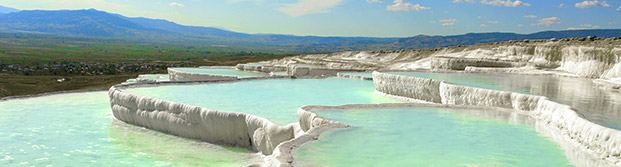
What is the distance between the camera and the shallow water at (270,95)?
725 centimetres

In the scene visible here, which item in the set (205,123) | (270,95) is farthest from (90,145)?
(270,95)

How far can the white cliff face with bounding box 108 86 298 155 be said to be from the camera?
5742 millimetres

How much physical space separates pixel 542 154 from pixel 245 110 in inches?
168

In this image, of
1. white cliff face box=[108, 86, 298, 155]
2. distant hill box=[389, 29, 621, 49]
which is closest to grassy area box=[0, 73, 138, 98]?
white cliff face box=[108, 86, 298, 155]

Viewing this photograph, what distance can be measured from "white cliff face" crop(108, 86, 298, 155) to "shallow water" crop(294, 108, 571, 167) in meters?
0.77

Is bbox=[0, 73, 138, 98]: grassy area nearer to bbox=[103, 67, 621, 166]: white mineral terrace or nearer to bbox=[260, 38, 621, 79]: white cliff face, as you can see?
bbox=[260, 38, 621, 79]: white cliff face

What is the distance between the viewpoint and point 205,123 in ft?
21.5

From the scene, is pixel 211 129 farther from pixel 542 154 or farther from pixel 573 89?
pixel 573 89

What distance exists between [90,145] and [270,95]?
3.36 metres

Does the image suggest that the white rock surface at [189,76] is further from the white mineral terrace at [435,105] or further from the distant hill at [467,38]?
the distant hill at [467,38]

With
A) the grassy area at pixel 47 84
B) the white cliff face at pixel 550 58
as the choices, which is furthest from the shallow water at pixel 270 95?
the grassy area at pixel 47 84

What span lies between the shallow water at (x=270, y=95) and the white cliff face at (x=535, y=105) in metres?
0.43

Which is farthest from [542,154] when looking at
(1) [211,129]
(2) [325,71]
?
(2) [325,71]

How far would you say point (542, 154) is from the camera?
3.89 m
